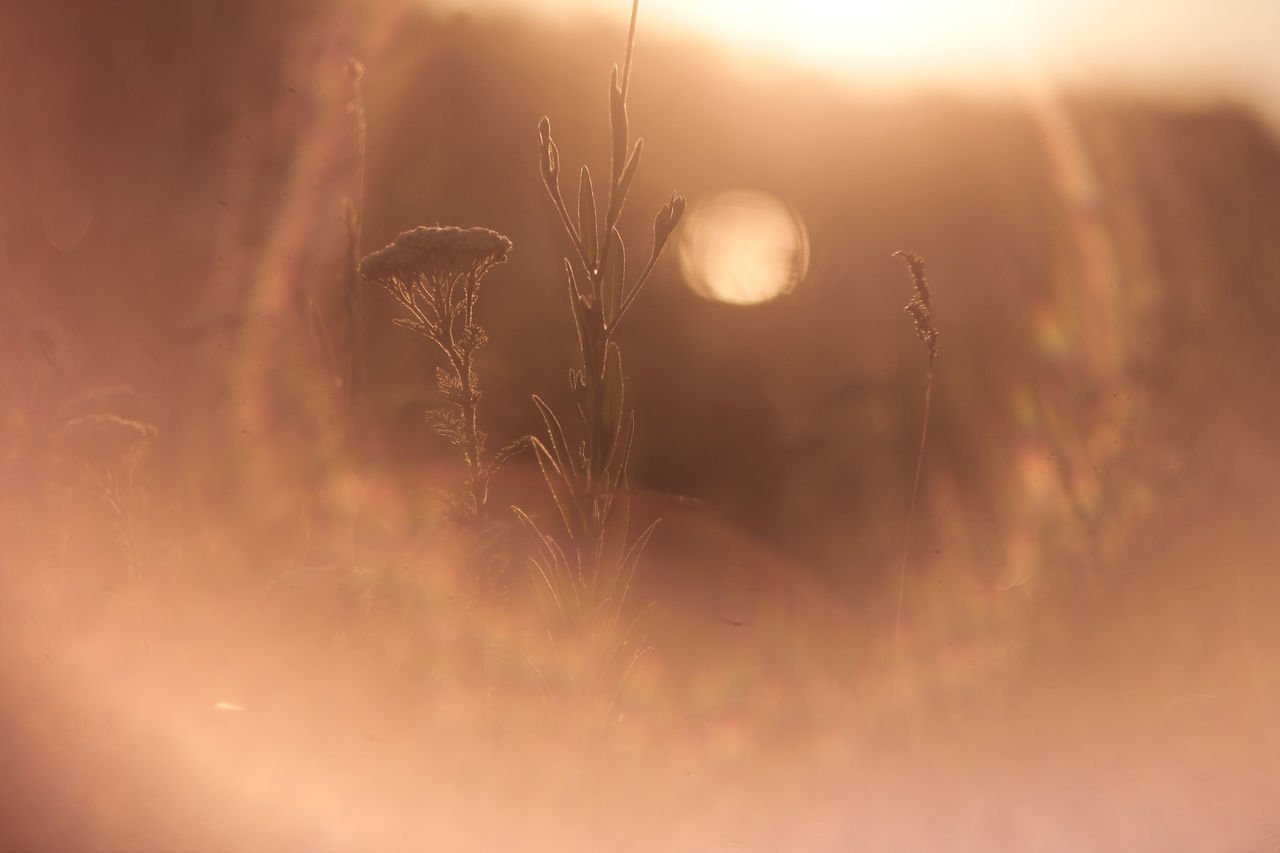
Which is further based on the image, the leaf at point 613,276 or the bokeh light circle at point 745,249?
the bokeh light circle at point 745,249

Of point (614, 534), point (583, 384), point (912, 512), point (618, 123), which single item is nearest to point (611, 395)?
point (583, 384)

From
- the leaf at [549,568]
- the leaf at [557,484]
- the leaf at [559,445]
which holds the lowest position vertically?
the leaf at [549,568]

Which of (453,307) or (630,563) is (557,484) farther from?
(453,307)

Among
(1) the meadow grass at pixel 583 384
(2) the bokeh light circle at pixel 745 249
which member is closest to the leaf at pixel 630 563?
(1) the meadow grass at pixel 583 384

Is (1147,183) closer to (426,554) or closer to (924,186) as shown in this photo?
(924,186)

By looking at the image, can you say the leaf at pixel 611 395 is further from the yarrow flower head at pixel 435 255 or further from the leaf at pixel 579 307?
the yarrow flower head at pixel 435 255

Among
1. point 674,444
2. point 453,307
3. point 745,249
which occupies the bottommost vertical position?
point 674,444
